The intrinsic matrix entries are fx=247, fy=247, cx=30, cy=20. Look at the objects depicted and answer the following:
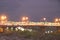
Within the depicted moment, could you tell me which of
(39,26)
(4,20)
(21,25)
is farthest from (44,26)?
(4,20)

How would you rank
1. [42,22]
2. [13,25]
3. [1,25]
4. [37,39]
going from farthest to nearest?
[42,22]
[13,25]
[1,25]
[37,39]

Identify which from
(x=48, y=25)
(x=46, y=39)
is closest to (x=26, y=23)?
(x=48, y=25)

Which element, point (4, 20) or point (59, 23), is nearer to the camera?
point (4, 20)

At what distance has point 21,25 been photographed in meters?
132

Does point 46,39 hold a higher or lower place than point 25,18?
lower

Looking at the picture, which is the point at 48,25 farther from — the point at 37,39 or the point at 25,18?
the point at 37,39

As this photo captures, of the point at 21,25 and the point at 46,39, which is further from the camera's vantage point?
the point at 21,25

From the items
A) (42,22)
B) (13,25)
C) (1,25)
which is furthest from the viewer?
(42,22)

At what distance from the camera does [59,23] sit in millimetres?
137750

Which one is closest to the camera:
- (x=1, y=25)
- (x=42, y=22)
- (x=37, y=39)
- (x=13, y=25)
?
(x=37, y=39)

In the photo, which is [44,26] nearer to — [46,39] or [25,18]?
[25,18]

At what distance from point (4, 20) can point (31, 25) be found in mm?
15687

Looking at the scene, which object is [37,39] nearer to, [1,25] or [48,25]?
[1,25]

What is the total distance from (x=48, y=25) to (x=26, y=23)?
12507 mm
